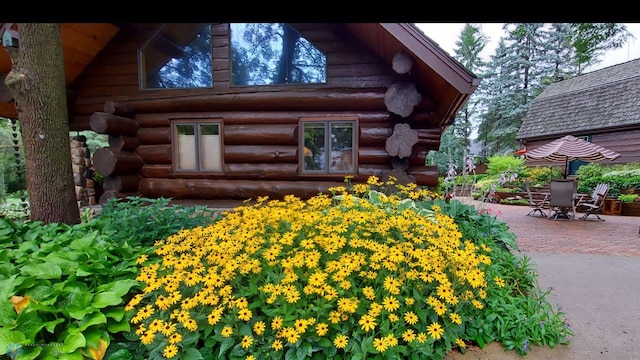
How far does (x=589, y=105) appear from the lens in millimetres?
14086

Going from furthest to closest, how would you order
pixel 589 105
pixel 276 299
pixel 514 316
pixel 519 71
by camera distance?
pixel 519 71, pixel 589 105, pixel 514 316, pixel 276 299

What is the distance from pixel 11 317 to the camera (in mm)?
1832

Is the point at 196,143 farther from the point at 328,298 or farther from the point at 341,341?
the point at 341,341

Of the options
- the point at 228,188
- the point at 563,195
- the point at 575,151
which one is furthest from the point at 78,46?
the point at 575,151

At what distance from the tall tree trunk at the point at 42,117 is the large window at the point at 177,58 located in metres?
2.37

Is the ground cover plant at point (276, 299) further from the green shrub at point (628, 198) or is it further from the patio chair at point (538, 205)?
the green shrub at point (628, 198)

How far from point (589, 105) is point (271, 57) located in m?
15.9

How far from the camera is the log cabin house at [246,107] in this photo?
563 centimetres

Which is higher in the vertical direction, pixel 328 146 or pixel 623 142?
pixel 623 142

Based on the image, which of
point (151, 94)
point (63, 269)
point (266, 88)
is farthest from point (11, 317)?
point (151, 94)

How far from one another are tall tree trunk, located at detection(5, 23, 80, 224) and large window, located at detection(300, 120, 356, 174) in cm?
370

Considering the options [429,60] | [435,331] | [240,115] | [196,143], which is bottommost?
[435,331]

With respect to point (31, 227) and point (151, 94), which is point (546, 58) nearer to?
point (151, 94)
